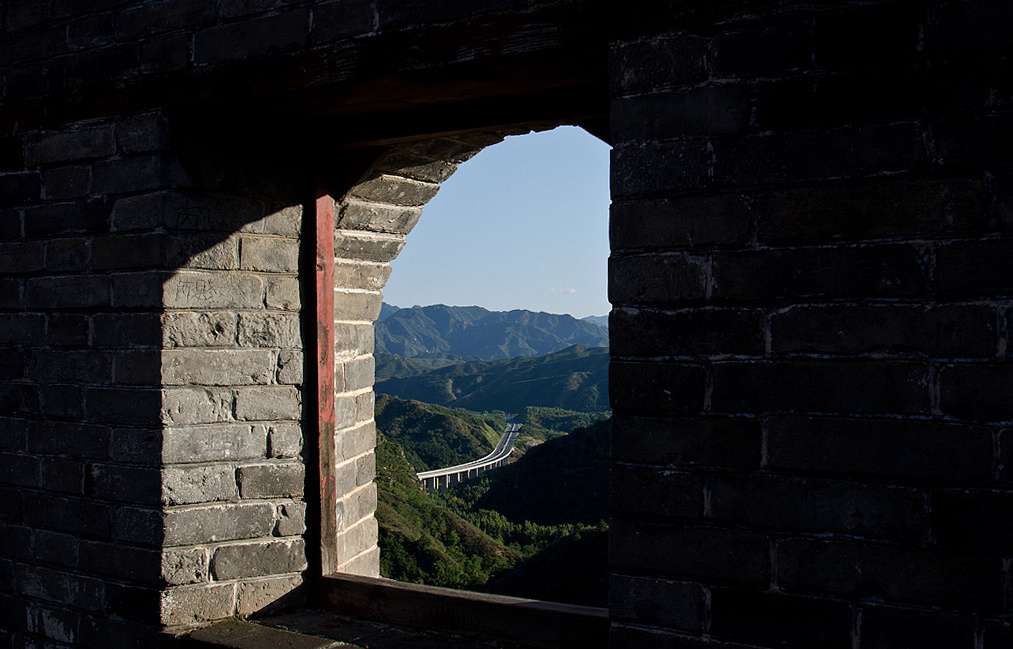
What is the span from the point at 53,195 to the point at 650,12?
1990 mm

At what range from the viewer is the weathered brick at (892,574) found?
4.92 feet

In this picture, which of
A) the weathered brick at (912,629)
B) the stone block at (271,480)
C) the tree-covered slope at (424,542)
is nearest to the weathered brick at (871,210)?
the weathered brick at (912,629)

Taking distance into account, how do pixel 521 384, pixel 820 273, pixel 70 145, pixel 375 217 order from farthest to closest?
1. pixel 521 384
2. pixel 375 217
3. pixel 70 145
4. pixel 820 273

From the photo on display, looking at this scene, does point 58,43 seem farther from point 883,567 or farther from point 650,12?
point 883,567

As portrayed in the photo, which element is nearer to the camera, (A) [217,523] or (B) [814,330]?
(B) [814,330]

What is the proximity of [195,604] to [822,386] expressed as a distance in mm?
1949

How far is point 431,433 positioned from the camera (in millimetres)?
33500

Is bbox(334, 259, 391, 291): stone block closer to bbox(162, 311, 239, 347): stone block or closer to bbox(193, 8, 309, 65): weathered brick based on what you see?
bbox(162, 311, 239, 347): stone block

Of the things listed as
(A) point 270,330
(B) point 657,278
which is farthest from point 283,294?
(B) point 657,278

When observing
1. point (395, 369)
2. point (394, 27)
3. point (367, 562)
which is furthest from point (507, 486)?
point (395, 369)

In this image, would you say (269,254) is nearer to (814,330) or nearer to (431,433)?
(814,330)

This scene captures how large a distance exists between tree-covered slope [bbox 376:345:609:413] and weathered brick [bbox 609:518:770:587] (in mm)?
50587

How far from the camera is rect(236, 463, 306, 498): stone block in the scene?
2.45 metres

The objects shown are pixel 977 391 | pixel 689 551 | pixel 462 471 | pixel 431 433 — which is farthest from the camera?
pixel 431 433
